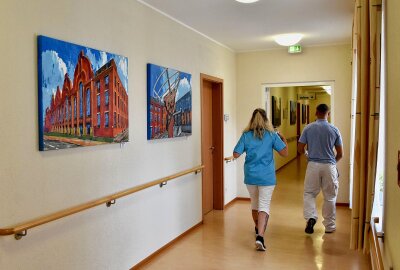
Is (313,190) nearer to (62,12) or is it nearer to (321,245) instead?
(321,245)

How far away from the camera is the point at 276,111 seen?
32.8ft

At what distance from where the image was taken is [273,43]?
6.57m

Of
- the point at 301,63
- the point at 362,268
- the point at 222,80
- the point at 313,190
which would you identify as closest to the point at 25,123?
the point at 362,268

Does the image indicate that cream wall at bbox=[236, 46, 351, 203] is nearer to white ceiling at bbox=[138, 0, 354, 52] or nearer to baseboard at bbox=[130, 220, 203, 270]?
white ceiling at bbox=[138, 0, 354, 52]

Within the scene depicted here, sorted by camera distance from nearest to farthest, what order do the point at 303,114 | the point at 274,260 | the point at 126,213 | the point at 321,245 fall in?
1. the point at 126,213
2. the point at 274,260
3. the point at 321,245
4. the point at 303,114

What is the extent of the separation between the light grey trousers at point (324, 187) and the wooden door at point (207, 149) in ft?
5.65

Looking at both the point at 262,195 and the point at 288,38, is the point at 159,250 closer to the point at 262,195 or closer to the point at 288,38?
the point at 262,195

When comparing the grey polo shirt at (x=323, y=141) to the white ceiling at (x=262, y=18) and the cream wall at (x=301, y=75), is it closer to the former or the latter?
the white ceiling at (x=262, y=18)

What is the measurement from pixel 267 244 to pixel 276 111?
5.76 m

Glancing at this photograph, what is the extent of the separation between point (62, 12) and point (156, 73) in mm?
1459

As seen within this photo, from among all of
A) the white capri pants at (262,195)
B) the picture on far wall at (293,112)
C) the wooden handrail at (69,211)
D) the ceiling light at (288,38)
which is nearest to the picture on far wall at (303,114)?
the picture on far wall at (293,112)

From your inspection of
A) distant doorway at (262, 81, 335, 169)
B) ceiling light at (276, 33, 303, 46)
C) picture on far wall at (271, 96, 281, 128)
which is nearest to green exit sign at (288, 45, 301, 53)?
distant doorway at (262, 81, 335, 169)

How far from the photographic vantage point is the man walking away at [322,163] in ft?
16.1

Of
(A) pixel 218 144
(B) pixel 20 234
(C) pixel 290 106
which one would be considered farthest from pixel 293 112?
(B) pixel 20 234
